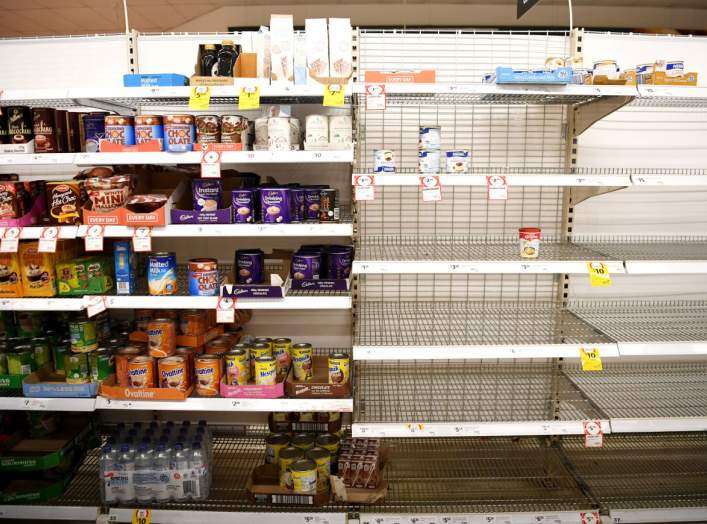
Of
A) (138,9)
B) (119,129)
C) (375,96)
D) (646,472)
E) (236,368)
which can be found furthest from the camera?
(138,9)

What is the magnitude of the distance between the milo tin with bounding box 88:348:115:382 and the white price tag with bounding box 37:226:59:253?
0.48 metres

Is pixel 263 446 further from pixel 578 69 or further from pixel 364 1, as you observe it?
pixel 364 1

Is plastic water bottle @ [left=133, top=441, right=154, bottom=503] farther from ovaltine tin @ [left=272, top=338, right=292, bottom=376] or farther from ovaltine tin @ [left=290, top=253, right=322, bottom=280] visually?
ovaltine tin @ [left=290, top=253, right=322, bottom=280]

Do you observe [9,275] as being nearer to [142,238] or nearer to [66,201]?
[66,201]

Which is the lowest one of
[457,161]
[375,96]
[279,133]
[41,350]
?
[41,350]

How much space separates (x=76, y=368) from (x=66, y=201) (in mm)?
709

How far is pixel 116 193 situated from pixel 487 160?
1734 millimetres

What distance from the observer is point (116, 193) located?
83.2 inches

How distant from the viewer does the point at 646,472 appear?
255 cm

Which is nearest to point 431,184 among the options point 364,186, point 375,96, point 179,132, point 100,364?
point 364,186

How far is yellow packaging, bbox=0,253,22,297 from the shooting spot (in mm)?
2193

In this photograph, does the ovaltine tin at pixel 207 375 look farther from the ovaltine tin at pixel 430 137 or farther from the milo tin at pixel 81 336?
the ovaltine tin at pixel 430 137

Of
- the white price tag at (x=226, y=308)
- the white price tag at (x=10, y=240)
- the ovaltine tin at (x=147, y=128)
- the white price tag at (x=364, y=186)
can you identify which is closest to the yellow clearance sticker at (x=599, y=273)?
the white price tag at (x=364, y=186)

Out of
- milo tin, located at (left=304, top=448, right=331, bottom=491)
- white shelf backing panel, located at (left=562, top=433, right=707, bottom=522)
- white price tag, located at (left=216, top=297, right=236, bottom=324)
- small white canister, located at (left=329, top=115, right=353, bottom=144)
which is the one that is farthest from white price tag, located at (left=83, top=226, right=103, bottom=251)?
white shelf backing panel, located at (left=562, top=433, right=707, bottom=522)
